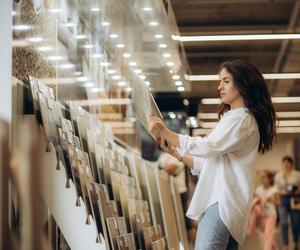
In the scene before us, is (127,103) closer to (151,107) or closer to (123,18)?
(123,18)

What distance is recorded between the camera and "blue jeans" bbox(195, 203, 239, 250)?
287 centimetres

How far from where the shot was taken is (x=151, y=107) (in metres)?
3.26

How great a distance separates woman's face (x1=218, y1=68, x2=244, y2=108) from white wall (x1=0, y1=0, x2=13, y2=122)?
3.16 ft

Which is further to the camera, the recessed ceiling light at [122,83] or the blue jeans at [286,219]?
the blue jeans at [286,219]

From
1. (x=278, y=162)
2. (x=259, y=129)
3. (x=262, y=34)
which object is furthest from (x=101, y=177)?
(x=278, y=162)

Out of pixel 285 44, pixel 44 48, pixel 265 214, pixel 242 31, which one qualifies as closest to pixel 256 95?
pixel 44 48

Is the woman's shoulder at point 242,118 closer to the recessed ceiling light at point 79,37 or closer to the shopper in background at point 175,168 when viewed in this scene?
the recessed ceiling light at point 79,37

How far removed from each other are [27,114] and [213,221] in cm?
86

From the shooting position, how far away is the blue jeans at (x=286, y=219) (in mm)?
10547

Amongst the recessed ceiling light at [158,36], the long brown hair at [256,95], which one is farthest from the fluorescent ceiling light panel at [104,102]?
the long brown hair at [256,95]

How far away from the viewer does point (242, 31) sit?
8.43m

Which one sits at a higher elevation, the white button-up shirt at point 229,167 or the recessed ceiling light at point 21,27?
the recessed ceiling light at point 21,27

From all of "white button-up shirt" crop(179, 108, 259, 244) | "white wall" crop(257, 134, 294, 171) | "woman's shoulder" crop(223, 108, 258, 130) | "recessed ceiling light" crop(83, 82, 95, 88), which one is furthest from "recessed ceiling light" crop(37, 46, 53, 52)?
"white wall" crop(257, 134, 294, 171)

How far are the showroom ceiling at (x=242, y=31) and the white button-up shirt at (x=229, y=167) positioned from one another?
3390 mm
